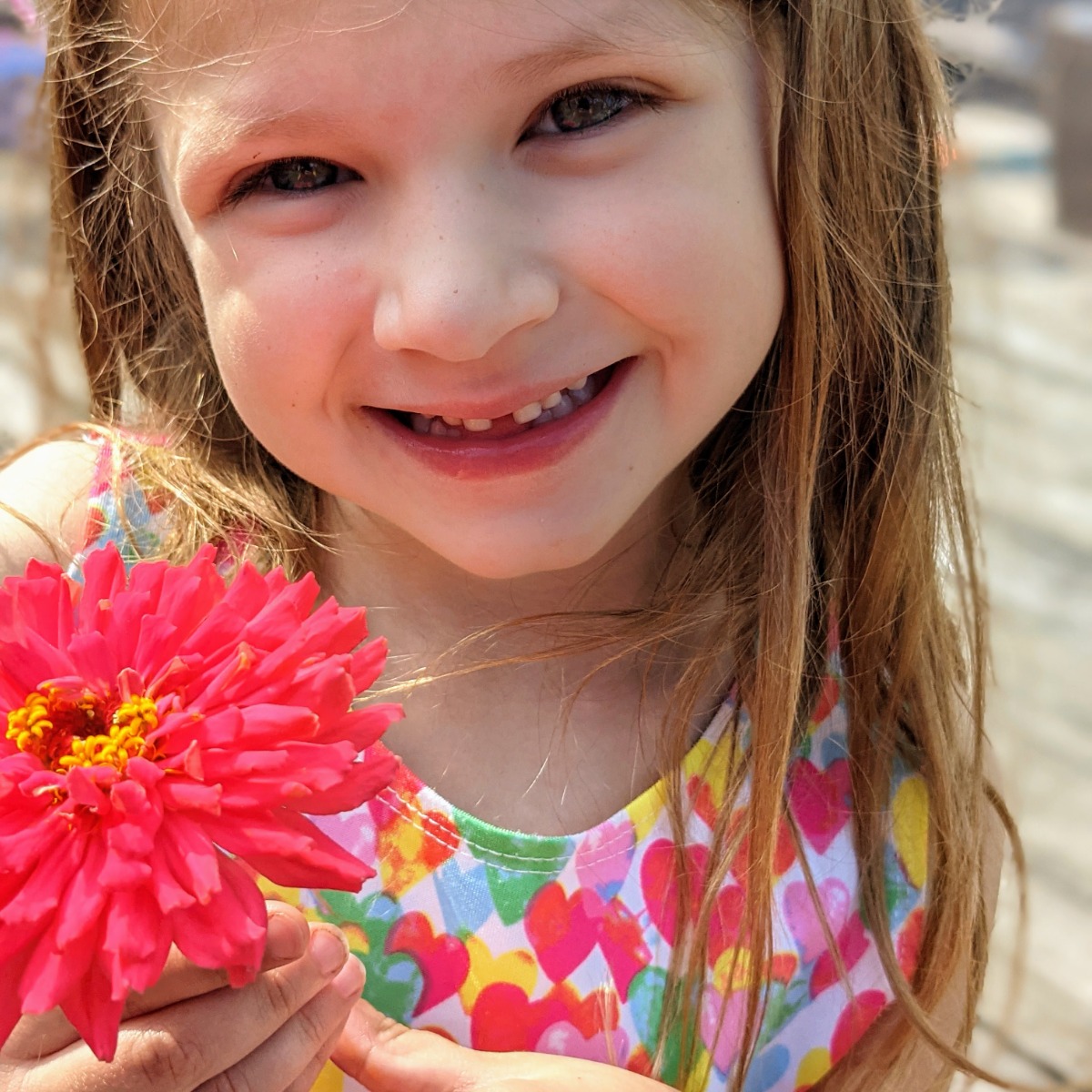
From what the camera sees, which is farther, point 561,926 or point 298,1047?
point 561,926

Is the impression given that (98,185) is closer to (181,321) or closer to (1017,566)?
(181,321)

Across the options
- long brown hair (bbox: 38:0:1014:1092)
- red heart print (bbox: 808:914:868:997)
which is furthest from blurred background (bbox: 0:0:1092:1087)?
red heart print (bbox: 808:914:868:997)

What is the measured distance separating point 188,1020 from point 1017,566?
2.59 m

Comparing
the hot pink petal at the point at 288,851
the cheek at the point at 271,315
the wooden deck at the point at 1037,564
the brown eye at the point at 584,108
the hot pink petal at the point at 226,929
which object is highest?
the brown eye at the point at 584,108

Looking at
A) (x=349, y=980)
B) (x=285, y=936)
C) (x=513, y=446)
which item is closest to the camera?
(x=285, y=936)

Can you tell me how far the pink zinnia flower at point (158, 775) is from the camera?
0.63 meters

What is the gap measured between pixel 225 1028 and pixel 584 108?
0.65 m

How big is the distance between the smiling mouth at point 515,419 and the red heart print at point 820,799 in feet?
1.29

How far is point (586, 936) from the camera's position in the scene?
117cm

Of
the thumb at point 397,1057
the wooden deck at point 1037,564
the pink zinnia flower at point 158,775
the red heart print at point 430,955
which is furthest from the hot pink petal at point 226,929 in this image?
the wooden deck at point 1037,564

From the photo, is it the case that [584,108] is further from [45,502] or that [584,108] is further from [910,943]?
[910,943]

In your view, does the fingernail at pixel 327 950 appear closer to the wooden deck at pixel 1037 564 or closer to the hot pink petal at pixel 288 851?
the hot pink petal at pixel 288 851

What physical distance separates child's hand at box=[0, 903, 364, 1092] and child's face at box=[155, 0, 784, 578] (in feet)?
1.21

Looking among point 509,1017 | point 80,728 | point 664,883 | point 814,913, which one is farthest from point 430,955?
point 80,728
